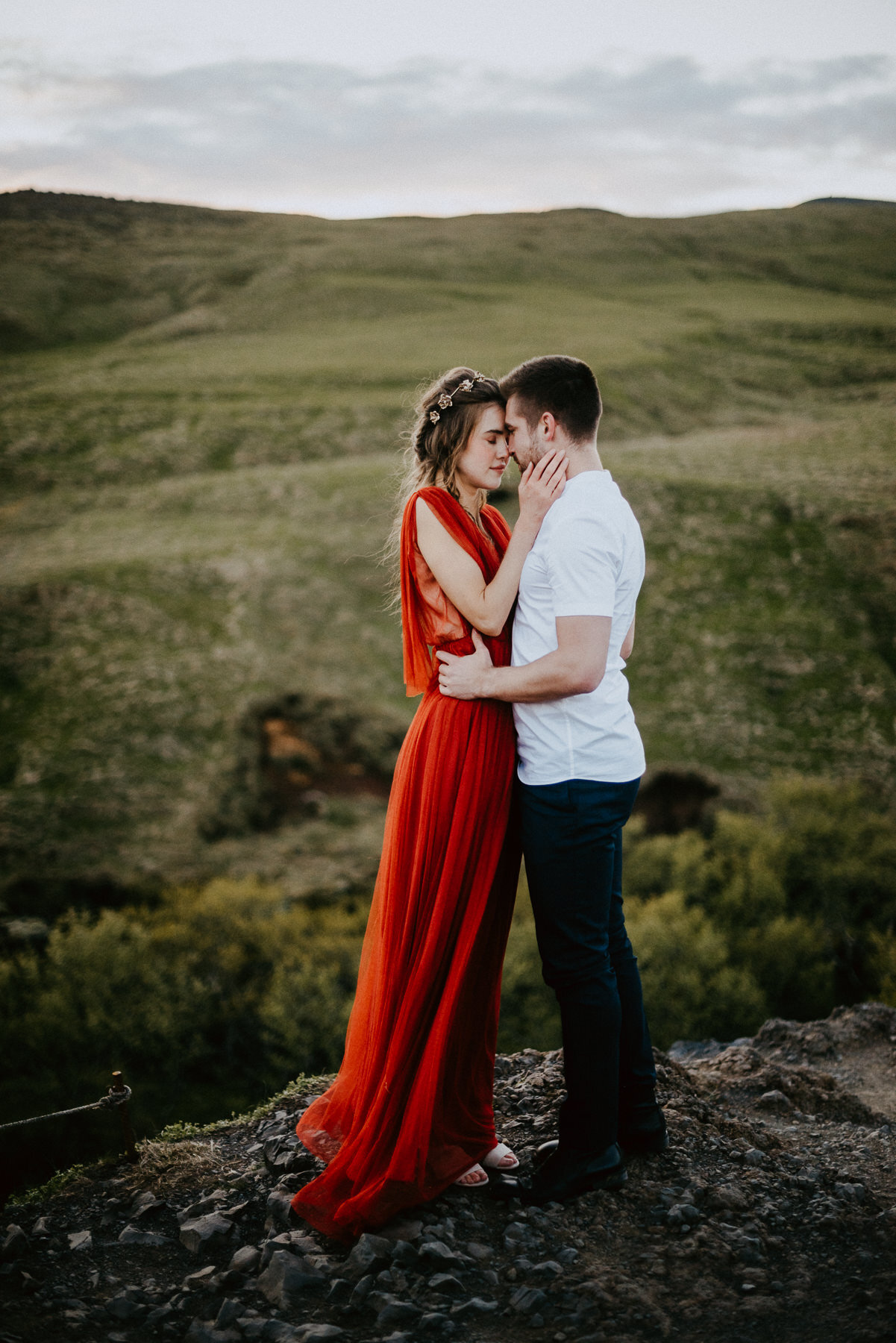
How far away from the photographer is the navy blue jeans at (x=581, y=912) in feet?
11.5

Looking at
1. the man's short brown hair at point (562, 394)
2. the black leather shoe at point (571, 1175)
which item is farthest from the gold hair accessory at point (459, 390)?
the black leather shoe at point (571, 1175)

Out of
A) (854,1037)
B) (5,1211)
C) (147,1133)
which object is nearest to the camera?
(5,1211)

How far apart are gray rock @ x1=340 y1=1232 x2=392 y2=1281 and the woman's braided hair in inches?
115

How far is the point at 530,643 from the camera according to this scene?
358cm

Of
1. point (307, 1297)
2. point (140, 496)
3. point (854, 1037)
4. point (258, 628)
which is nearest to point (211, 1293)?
point (307, 1297)

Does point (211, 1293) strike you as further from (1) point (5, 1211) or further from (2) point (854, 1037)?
(2) point (854, 1037)

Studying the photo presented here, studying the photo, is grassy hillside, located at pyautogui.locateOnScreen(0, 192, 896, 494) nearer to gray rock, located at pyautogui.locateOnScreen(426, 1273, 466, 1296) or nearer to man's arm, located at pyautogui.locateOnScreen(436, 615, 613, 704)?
man's arm, located at pyautogui.locateOnScreen(436, 615, 613, 704)

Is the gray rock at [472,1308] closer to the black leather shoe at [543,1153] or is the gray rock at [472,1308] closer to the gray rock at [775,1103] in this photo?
the black leather shoe at [543,1153]

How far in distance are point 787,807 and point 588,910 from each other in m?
28.4

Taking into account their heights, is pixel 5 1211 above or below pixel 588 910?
below

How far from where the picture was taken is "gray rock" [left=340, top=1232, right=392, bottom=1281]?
11.4 feet

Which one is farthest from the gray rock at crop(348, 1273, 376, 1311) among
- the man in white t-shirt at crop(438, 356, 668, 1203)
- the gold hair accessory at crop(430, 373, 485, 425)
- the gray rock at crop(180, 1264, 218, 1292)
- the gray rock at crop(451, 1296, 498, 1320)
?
the gold hair accessory at crop(430, 373, 485, 425)

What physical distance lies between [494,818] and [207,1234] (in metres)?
2.17

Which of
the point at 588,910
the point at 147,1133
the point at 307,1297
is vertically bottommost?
the point at 147,1133
